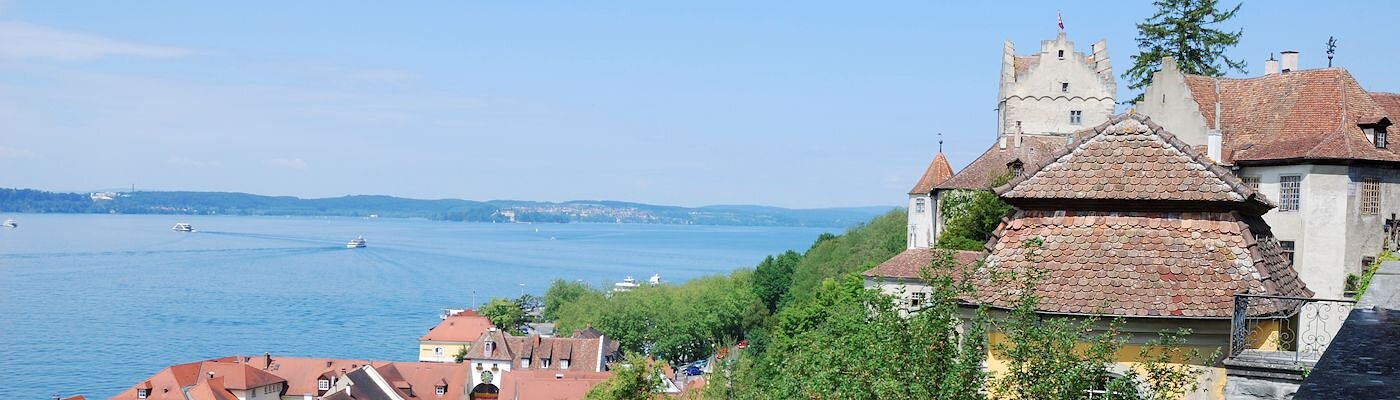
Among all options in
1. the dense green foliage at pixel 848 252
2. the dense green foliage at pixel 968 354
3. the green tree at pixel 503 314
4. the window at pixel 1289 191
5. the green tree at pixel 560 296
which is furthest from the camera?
the green tree at pixel 560 296

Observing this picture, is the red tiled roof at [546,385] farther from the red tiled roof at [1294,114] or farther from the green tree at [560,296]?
the green tree at [560,296]

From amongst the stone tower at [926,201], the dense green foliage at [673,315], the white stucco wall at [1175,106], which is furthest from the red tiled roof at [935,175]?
the dense green foliage at [673,315]

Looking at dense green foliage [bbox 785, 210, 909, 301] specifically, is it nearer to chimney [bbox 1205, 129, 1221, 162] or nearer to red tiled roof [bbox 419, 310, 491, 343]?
red tiled roof [bbox 419, 310, 491, 343]

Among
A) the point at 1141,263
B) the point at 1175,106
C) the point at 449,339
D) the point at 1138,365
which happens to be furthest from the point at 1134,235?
the point at 449,339

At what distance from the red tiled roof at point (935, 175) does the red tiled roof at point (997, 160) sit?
8.73 feet

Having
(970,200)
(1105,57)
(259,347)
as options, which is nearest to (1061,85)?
(1105,57)

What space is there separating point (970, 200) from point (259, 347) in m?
66.7

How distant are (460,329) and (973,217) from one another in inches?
2253

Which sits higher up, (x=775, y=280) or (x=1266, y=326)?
(x=1266, y=326)

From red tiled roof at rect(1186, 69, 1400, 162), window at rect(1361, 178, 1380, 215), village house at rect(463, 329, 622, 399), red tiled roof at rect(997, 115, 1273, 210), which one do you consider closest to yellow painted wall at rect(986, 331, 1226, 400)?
red tiled roof at rect(997, 115, 1273, 210)

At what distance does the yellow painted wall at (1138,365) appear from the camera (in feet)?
32.9

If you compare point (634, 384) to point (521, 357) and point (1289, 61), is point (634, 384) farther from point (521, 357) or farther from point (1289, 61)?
point (521, 357)

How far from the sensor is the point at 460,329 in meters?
87.5

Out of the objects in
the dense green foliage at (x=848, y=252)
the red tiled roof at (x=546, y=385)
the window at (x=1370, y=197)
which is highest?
the window at (x=1370, y=197)
